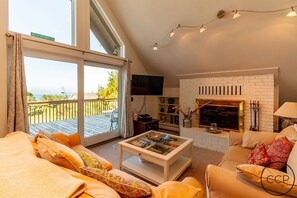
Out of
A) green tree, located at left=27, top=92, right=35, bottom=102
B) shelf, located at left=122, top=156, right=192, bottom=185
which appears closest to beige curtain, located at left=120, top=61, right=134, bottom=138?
shelf, located at left=122, top=156, right=192, bottom=185

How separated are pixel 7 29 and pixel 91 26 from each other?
1.54 m

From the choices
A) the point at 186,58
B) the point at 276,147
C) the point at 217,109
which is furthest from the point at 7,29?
the point at 217,109

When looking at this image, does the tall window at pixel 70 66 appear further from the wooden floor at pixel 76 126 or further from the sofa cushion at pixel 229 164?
the sofa cushion at pixel 229 164

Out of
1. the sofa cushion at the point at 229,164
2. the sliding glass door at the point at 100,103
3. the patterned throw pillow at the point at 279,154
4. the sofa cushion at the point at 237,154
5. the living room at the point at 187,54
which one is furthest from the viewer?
the sliding glass door at the point at 100,103

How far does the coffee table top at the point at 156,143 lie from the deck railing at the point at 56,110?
151 cm

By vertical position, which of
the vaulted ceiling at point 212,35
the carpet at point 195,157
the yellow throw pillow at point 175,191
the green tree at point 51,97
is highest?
the vaulted ceiling at point 212,35

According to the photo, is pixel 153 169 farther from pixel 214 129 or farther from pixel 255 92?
pixel 255 92

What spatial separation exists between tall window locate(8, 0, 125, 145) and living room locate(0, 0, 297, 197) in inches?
0.8

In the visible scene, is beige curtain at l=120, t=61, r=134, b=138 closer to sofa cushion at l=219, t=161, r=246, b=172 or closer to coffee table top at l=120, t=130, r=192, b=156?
coffee table top at l=120, t=130, r=192, b=156

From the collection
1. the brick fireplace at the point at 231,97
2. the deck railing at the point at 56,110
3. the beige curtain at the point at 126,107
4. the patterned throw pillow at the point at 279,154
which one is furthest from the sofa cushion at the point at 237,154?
the deck railing at the point at 56,110

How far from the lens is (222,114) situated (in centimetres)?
356

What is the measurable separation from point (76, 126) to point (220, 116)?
10.5ft

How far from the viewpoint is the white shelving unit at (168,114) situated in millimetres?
4621

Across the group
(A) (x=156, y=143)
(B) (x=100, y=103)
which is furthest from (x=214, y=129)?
(B) (x=100, y=103)
